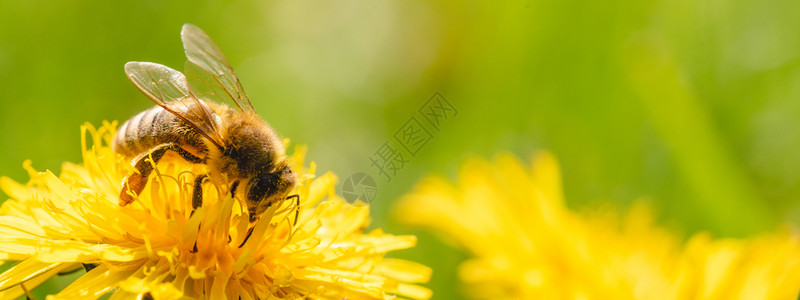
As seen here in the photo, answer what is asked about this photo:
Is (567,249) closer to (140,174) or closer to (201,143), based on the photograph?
(201,143)

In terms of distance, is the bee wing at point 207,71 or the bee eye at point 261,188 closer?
the bee eye at point 261,188

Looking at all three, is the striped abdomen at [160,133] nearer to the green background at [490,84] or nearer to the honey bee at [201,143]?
the honey bee at [201,143]

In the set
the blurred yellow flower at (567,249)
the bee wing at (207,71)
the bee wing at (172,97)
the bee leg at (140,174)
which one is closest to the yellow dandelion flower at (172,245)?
the bee leg at (140,174)

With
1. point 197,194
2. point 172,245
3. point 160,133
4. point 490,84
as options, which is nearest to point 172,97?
point 160,133

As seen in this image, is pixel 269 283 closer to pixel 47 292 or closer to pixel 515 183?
pixel 47 292

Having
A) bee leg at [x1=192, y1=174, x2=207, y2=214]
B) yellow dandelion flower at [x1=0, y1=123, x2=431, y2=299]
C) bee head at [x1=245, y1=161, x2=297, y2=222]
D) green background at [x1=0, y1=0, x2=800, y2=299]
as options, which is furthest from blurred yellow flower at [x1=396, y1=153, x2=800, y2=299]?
bee leg at [x1=192, y1=174, x2=207, y2=214]

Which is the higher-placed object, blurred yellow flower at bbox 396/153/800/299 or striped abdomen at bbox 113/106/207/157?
blurred yellow flower at bbox 396/153/800/299

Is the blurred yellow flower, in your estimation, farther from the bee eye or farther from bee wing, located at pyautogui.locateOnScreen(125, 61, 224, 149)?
bee wing, located at pyautogui.locateOnScreen(125, 61, 224, 149)

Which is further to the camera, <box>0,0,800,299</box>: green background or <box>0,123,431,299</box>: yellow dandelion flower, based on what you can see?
<box>0,0,800,299</box>: green background
